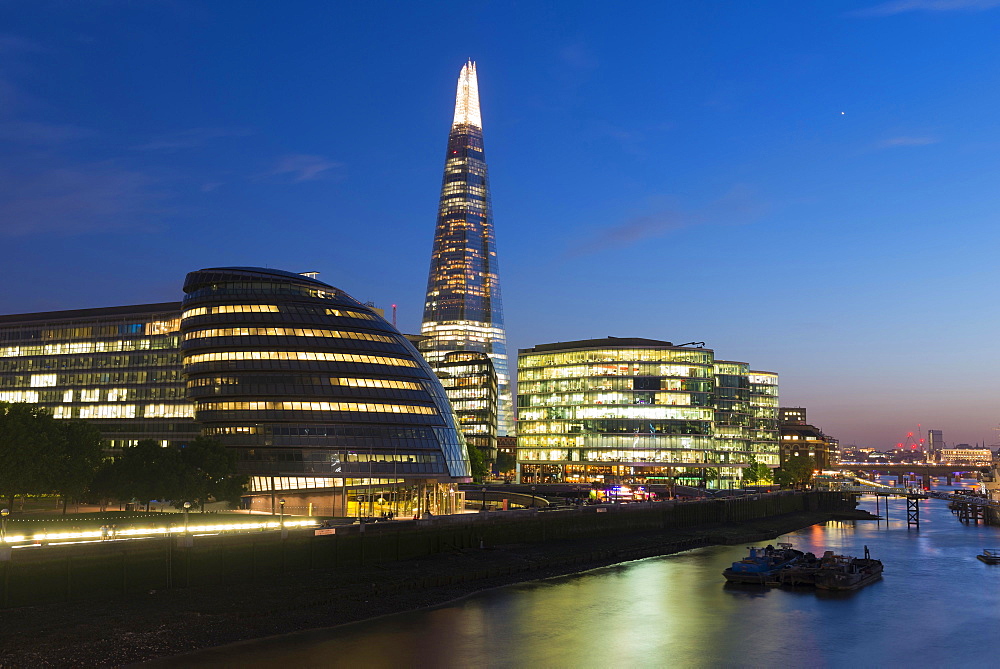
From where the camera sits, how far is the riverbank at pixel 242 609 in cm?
4481

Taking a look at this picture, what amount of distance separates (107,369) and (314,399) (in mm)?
60093

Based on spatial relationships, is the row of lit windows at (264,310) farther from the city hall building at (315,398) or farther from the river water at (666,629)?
the river water at (666,629)

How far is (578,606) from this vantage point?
210ft

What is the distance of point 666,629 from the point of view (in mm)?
57500

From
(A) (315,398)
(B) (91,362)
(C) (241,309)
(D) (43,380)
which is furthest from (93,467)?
(D) (43,380)

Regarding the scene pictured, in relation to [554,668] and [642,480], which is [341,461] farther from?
[642,480]

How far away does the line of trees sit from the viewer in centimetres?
8038

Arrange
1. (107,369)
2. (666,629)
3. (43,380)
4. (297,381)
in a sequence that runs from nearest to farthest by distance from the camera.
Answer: (666,629)
(297,381)
(107,369)
(43,380)

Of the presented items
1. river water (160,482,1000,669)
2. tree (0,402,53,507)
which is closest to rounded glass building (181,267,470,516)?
tree (0,402,53,507)

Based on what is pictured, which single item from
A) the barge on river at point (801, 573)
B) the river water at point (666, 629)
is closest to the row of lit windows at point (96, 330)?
the river water at point (666, 629)

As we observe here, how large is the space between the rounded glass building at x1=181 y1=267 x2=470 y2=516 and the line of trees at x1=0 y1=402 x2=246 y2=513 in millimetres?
8630

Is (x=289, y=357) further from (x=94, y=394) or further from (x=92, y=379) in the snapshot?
(x=92, y=379)

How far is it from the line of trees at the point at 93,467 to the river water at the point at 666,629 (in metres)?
36.7

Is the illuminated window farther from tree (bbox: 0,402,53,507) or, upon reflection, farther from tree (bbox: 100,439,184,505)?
tree (bbox: 0,402,53,507)
